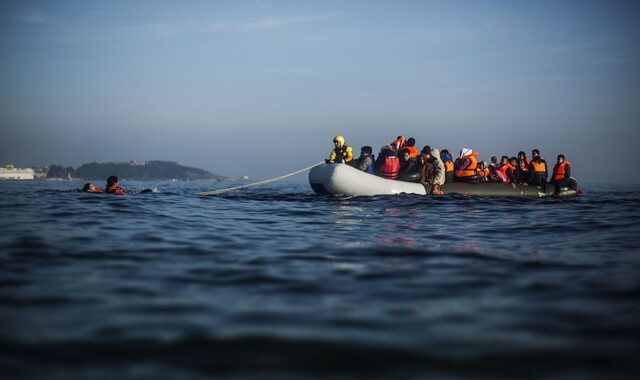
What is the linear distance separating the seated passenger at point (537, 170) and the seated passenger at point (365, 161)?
6.86 meters

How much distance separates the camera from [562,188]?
20375mm

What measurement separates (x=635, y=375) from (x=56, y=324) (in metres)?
3.26

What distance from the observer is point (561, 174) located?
67.0ft

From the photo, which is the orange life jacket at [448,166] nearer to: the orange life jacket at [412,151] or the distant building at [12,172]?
the orange life jacket at [412,151]

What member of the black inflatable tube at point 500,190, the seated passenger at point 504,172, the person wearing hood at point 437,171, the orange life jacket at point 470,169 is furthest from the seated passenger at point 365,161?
the seated passenger at point 504,172

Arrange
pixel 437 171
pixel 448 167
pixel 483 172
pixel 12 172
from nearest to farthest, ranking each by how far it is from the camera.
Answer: pixel 437 171
pixel 448 167
pixel 483 172
pixel 12 172

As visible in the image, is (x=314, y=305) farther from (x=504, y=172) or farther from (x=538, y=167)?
(x=504, y=172)

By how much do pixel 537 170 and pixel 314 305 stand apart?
62.1ft

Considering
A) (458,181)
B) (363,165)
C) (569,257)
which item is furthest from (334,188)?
(569,257)

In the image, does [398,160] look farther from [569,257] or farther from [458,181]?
[569,257]

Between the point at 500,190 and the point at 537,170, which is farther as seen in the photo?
the point at 537,170

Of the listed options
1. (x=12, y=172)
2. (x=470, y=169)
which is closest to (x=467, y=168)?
(x=470, y=169)

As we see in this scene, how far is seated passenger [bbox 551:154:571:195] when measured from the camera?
2036cm

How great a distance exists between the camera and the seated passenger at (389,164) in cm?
1805
